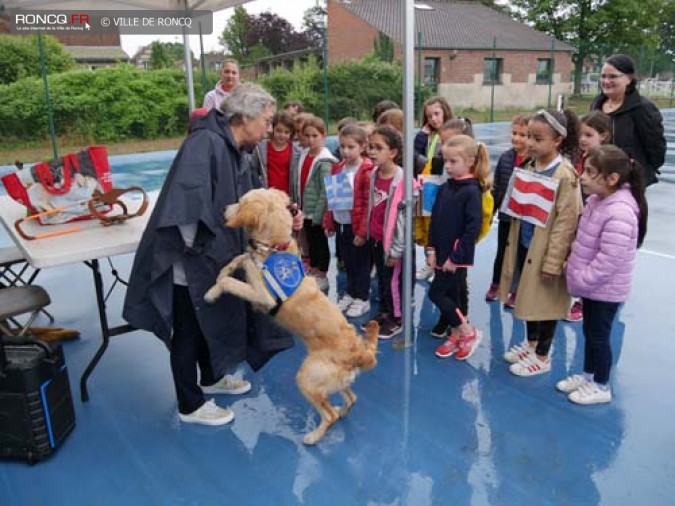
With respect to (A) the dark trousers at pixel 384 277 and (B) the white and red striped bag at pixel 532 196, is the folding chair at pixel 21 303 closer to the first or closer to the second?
(A) the dark trousers at pixel 384 277

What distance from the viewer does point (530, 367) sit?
359 cm

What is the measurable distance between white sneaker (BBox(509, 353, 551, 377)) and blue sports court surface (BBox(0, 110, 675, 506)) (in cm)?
6

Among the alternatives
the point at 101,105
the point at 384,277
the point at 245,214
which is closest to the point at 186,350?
the point at 245,214

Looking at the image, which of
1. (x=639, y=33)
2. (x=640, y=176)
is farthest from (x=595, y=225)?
(x=639, y=33)

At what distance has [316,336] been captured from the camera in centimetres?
281

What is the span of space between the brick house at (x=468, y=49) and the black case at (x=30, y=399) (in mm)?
24939

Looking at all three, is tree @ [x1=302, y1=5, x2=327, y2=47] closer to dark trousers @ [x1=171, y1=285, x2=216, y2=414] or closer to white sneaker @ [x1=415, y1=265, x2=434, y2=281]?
white sneaker @ [x1=415, y1=265, x2=434, y2=281]

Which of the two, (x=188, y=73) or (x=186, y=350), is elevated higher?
(x=188, y=73)

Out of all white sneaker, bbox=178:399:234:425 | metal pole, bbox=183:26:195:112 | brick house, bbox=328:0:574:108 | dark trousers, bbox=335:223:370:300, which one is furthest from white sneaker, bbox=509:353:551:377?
brick house, bbox=328:0:574:108

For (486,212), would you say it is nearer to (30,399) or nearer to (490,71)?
(30,399)

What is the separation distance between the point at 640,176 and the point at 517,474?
164 centimetres

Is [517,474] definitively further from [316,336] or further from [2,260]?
[2,260]

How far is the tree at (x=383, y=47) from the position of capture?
77.6 ft

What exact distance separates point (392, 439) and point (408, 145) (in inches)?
67.0
